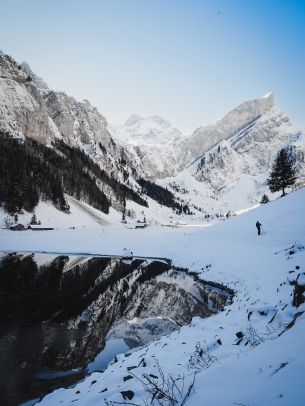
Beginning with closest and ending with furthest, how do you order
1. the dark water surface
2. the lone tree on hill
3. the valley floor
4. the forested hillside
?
the valley floor
the dark water surface
the lone tree on hill
the forested hillside

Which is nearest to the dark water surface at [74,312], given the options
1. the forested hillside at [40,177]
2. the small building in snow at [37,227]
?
the small building in snow at [37,227]

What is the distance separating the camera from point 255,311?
12.2m

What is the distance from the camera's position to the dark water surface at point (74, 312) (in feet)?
40.7

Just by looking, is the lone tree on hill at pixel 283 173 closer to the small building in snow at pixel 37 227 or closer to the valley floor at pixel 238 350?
the valley floor at pixel 238 350

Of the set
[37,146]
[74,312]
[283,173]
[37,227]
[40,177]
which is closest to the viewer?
[74,312]

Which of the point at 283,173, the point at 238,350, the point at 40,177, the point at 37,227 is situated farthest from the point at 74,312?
the point at 40,177

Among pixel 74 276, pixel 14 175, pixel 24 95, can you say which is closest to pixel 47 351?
pixel 74 276

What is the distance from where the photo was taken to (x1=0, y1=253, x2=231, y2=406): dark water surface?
12416 mm

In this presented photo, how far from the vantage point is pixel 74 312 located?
2006cm

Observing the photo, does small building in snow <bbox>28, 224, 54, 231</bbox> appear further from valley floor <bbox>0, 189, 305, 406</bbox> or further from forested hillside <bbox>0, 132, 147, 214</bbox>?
valley floor <bbox>0, 189, 305, 406</bbox>

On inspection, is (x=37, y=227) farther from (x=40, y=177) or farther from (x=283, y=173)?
(x=283, y=173)

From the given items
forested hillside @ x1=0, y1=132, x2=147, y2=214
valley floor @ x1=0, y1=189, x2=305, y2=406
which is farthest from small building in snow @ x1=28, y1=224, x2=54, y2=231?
valley floor @ x1=0, y1=189, x2=305, y2=406

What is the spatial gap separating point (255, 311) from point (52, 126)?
169m

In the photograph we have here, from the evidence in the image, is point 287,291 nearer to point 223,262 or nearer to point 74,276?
point 223,262
